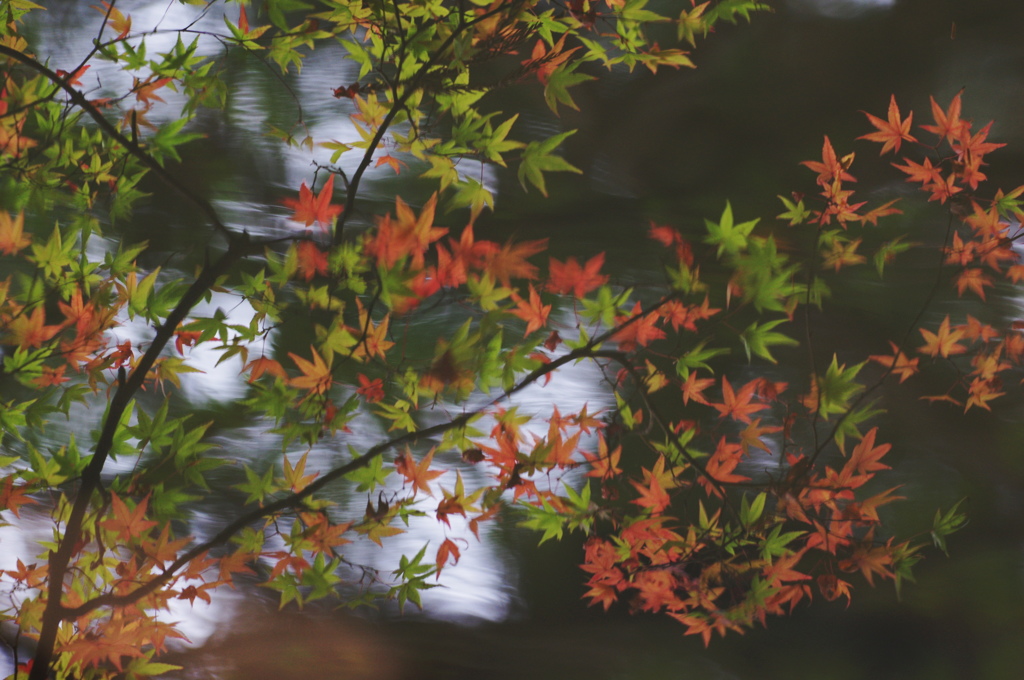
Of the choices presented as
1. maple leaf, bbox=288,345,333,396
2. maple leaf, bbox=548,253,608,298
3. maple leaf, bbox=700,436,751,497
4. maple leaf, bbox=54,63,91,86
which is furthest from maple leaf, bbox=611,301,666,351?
maple leaf, bbox=54,63,91,86

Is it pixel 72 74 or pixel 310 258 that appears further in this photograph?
pixel 310 258

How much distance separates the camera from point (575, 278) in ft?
4.38

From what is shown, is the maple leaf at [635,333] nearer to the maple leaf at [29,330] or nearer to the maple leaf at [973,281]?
the maple leaf at [973,281]

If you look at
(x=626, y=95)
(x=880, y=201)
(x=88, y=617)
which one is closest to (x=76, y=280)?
(x=88, y=617)

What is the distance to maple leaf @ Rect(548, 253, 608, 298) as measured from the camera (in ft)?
4.35

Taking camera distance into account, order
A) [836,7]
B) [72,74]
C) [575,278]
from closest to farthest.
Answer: [72,74] < [575,278] < [836,7]

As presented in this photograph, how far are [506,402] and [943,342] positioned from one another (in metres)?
0.95

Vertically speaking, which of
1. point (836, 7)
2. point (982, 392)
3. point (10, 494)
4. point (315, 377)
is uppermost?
point (836, 7)

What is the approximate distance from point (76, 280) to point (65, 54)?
0.83m

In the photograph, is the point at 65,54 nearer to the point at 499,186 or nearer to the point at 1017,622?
the point at 499,186

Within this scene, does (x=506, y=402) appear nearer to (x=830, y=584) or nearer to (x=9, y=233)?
(x=830, y=584)

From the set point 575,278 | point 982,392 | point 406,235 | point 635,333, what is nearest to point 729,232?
point 635,333

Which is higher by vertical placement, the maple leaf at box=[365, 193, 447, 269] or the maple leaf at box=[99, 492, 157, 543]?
the maple leaf at box=[365, 193, 447, 269]

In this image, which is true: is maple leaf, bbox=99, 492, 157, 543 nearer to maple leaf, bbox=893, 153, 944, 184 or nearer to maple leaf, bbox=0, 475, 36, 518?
maple leaf, bbox=0, 475, 36, 518
